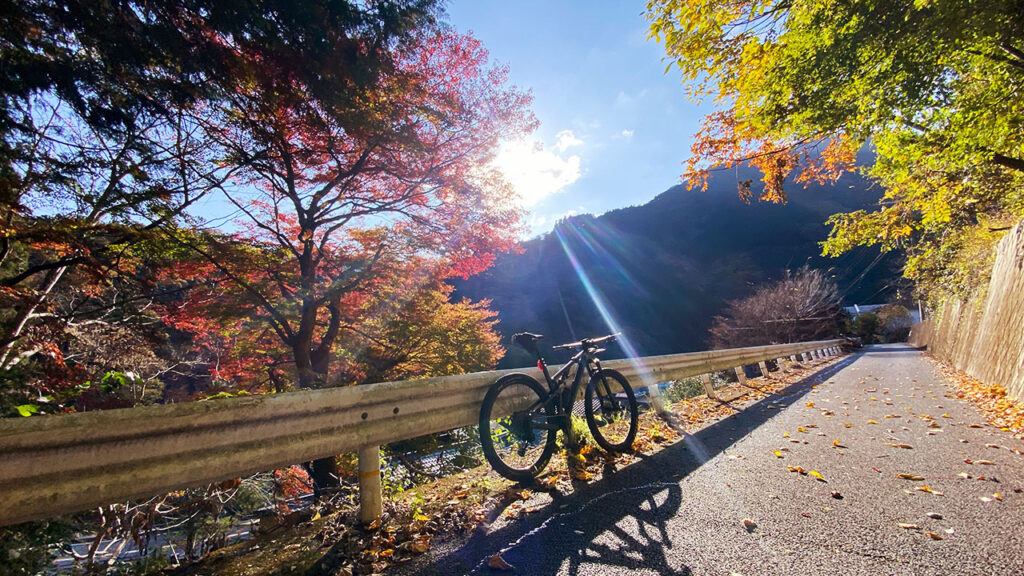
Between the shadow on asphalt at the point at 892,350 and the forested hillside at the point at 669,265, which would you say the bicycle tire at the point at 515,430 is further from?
the forested hillside at the point at 669,265

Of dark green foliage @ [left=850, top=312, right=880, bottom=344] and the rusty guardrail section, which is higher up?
the rusty guardrail section

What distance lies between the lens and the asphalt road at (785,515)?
1619mm

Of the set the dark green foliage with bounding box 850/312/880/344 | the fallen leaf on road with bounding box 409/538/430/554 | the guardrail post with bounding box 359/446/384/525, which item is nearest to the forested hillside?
the dark green foliage with bounding box 850/312/880/344

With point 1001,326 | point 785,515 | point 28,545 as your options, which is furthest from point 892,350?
point 28,545

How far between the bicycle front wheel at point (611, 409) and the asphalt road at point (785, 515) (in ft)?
0.97

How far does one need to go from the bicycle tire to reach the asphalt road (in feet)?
1.25

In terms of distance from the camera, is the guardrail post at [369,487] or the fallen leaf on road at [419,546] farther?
the guardrail post at [369,487]

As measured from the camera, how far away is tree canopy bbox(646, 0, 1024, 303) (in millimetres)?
3387

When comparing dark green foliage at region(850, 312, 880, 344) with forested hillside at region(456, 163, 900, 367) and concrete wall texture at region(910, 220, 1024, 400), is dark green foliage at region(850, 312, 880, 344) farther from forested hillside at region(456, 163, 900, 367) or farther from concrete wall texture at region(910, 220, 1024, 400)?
concrete wall texture at region(910, 220, 1024, 400)

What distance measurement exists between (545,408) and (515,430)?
30 centimetres

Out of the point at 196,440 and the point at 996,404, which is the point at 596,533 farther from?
the point at 996,404

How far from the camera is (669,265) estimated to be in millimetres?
68875

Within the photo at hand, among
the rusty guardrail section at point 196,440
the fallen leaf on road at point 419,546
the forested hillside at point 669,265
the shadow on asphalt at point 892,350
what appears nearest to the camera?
the rusty guardrail section at point 196,440

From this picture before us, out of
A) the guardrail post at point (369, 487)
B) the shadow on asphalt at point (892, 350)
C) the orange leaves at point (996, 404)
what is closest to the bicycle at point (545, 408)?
the guardrail post at point (369, 487)
